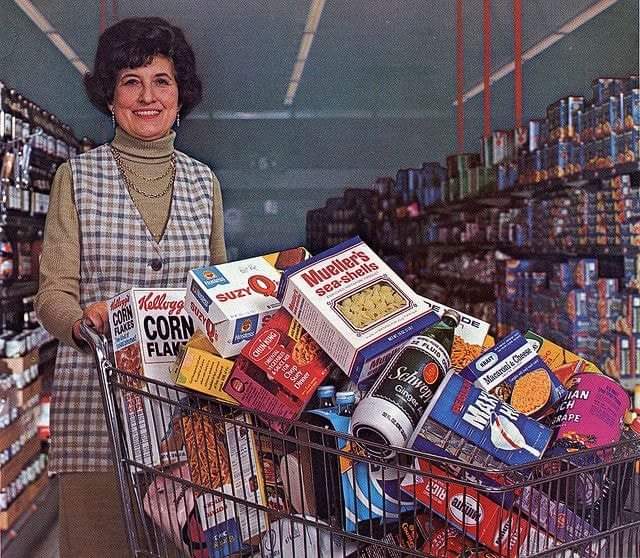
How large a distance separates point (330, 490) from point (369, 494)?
6cm

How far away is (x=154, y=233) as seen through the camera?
2113 mm

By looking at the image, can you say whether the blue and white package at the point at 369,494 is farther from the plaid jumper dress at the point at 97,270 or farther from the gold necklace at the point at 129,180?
the gold necklace at the point at 129,180

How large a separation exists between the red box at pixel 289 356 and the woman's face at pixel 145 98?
3.14 feet

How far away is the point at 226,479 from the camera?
1.35 meters

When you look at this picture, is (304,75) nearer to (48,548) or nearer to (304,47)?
(304,47)

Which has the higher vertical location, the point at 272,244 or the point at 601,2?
the point at 601,2

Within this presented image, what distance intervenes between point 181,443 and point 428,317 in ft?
1.27

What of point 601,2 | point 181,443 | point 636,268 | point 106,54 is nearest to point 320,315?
point 181,443

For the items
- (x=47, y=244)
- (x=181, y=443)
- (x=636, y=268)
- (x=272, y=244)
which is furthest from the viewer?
(x=636, y=268)

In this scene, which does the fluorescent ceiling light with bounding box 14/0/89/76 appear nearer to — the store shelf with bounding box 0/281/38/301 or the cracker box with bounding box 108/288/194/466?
the store shelf with bounding box 0/281/38/301

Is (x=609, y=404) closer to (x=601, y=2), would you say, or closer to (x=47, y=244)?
(x=47, y=244)

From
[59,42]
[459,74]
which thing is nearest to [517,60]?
[459,74]

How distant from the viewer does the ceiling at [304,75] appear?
3777mm

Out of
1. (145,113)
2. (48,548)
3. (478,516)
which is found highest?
(145,113)
